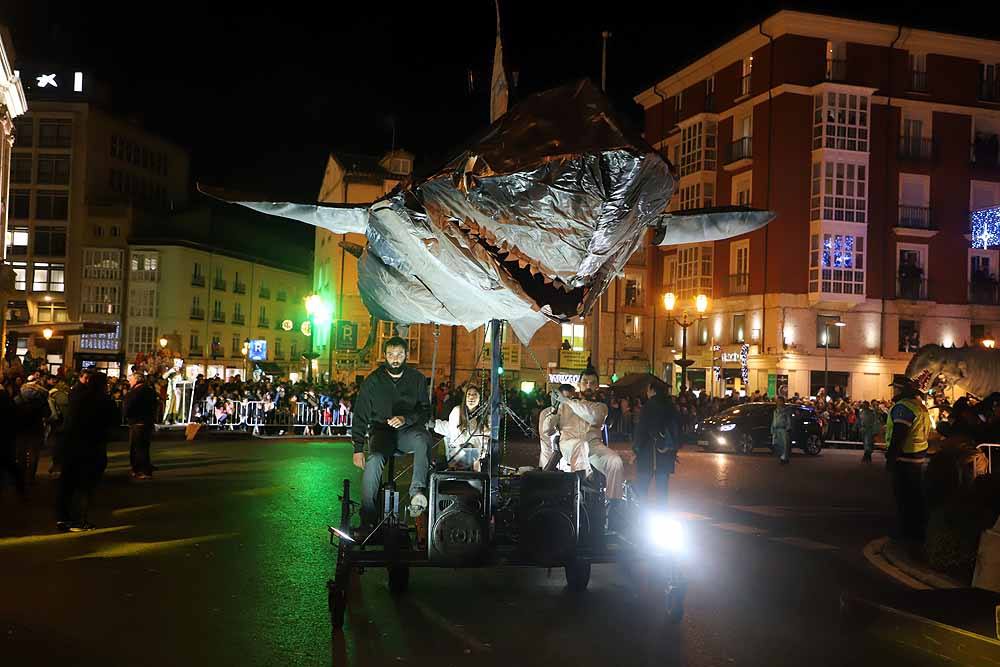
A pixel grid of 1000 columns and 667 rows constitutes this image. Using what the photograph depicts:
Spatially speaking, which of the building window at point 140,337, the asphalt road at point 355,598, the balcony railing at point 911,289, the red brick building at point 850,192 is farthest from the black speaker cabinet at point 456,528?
the building window at point 140,337

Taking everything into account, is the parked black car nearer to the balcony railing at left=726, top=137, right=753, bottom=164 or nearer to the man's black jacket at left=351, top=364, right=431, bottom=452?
the balcony railing at left=726, top=137, right=753, bottom=164

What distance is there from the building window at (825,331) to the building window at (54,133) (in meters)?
51.9

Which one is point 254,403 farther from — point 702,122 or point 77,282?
point 77,282

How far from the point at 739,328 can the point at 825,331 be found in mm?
4270

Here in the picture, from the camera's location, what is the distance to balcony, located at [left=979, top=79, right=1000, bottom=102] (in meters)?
48.2

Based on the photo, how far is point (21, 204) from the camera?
227 ft

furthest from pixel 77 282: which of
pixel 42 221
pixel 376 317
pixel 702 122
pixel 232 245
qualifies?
pixel 376 317

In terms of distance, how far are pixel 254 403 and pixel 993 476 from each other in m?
23.7

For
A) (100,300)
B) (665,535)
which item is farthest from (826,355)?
(100,300)

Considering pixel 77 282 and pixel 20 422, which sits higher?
pixel 77 282

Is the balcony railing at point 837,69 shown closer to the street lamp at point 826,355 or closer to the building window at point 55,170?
the street lamp at point 826,355

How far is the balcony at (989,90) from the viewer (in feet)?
158

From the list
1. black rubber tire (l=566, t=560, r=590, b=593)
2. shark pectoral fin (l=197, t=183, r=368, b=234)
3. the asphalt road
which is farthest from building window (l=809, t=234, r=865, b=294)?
shark pectoral fin (l=197, t=183, r=368, b=234)

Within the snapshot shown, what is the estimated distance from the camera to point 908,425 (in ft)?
41.9
